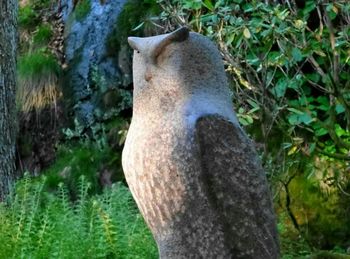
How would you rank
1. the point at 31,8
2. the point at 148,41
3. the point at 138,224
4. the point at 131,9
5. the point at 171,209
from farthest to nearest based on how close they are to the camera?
the point at 31,8
the point at 131,9
the point at 138,224
the point at 148,41
the point at 171,209

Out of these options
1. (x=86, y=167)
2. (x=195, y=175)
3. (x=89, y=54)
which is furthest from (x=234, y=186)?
(x=89, y=54)

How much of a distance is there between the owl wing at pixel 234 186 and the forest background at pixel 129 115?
1.73 metres

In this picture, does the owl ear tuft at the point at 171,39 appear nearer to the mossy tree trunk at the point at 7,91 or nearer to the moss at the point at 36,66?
the mossy tree trunk at the point at 7,91

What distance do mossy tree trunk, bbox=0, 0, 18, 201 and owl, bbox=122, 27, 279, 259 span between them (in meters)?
3.74

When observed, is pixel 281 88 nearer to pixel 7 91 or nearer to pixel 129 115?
pixel 7 91

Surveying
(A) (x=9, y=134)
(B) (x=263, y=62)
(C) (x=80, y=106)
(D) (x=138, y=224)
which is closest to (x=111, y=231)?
(D) (x=138, y=224)

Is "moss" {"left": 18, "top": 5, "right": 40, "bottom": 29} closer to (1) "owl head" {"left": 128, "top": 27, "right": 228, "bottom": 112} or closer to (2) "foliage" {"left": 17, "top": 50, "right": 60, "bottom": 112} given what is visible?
(2) "foliage" {"left": 17, "top": 50, "right": 60, "bottom": 112}

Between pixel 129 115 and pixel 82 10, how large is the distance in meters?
1.56

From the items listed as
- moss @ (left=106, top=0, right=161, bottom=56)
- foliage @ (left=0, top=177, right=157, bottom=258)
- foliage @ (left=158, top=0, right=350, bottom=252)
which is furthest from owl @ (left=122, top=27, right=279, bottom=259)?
moss @ (left=106, top=0, right=161, bottom=56)

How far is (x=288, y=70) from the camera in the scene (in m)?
5.51

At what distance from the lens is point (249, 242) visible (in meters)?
2.70

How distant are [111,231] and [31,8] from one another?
6222mm

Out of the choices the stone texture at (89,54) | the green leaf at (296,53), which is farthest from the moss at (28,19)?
the green leaf at (296,53)

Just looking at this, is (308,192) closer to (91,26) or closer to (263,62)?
(263,62)
